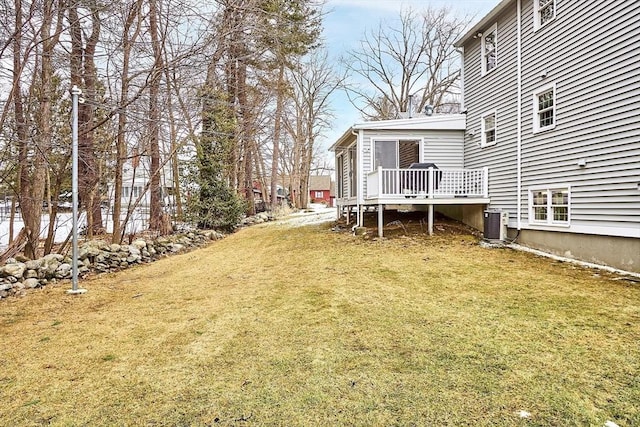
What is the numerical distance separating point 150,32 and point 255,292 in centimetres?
556

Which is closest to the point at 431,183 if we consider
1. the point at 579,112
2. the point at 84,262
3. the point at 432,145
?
the point at 432,145

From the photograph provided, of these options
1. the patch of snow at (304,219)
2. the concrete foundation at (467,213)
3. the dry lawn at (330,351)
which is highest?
the concrete foundation at (467,213)

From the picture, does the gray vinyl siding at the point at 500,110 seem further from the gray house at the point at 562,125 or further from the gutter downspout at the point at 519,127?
the gutter downspout at the point at 519,127

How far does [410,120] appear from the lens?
11266mm

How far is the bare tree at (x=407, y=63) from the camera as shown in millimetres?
22594

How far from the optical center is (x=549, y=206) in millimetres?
8195

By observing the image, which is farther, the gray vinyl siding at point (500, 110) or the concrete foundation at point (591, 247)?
the gray vinyl siding at point (500, 110)

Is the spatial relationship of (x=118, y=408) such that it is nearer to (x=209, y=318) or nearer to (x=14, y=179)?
(x=209, y=318)

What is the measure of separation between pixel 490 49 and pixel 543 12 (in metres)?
2.10

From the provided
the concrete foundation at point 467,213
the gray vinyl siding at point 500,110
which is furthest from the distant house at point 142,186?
the gray vinyl siding at point 500,110

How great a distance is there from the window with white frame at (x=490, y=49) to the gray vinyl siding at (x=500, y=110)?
0.16 m

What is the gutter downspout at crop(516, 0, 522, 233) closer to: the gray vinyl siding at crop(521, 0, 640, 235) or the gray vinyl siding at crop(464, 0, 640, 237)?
the gray vinyl siding at crop(464, 0, 640, 237)

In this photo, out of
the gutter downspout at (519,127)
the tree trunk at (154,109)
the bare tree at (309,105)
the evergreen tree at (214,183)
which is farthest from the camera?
the bare tree at (309,105)

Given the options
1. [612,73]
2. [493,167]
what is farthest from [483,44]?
[612,73]
